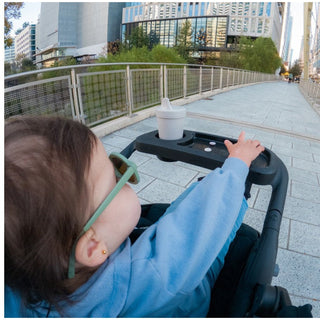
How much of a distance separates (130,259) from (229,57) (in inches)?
1502

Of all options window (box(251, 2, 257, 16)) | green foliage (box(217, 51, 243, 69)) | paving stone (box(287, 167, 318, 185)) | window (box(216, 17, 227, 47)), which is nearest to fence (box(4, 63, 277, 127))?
paving stone (box(287, 167, 318, 185))

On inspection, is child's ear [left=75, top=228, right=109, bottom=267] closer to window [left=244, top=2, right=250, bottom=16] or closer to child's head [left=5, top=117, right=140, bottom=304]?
child's head [left=5, top=117, right=140, bottom=304]

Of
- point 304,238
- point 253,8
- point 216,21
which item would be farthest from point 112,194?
point 253,8

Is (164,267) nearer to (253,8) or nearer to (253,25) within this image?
(253,25)

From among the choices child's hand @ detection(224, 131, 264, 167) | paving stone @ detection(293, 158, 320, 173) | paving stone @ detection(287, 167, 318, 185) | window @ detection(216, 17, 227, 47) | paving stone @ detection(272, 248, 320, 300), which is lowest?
paving stone @ detection(272, 248, 320, 300)

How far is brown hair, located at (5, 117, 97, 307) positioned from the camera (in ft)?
1.49

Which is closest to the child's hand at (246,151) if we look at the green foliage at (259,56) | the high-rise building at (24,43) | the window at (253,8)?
the high-rise building at (24,43)

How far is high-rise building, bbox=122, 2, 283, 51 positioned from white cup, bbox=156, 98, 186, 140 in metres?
50.0

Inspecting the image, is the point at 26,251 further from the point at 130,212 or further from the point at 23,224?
the point at 130,212

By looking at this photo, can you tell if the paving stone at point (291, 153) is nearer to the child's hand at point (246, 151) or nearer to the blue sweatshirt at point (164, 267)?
the child's hand at point (246, 151)

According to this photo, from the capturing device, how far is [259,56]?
3231 centimetres

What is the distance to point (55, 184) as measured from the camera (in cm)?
48

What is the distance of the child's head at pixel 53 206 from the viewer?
0.46 meters

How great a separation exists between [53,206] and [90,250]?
161 mm
